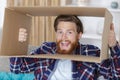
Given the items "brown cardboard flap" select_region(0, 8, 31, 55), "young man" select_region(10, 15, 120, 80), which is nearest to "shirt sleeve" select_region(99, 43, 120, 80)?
"young man" select_region(10, 15, 120, 80)

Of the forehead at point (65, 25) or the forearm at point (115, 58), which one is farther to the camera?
the forehead at point (65, 25)

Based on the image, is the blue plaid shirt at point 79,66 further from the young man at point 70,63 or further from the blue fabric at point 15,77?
the blue fabric at point 15,77

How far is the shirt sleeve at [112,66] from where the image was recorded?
1.16m

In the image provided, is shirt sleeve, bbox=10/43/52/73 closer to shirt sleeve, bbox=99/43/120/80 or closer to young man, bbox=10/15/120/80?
young man, bbox=10/15/120/80

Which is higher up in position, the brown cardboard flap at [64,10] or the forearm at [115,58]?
the brown cardboard flap at [64,10]

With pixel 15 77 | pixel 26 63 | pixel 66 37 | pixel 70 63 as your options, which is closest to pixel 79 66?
pixel 70 63

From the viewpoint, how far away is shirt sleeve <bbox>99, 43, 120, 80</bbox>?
1.16m

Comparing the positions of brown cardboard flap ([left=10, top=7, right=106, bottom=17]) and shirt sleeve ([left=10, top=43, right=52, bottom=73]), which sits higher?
brown cardboard flap ([left=10, top=7, right=106, bottom=17])

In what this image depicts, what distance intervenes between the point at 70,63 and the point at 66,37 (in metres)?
0.14

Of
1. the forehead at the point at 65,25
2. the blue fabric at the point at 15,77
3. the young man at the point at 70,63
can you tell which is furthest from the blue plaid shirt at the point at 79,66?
the blue fabric at the point at 15,77

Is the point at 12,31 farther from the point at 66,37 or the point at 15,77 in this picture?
the point at 15,77

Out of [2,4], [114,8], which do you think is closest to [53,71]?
[114,8]

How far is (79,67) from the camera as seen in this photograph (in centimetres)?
128

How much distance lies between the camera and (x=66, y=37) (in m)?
1.23
